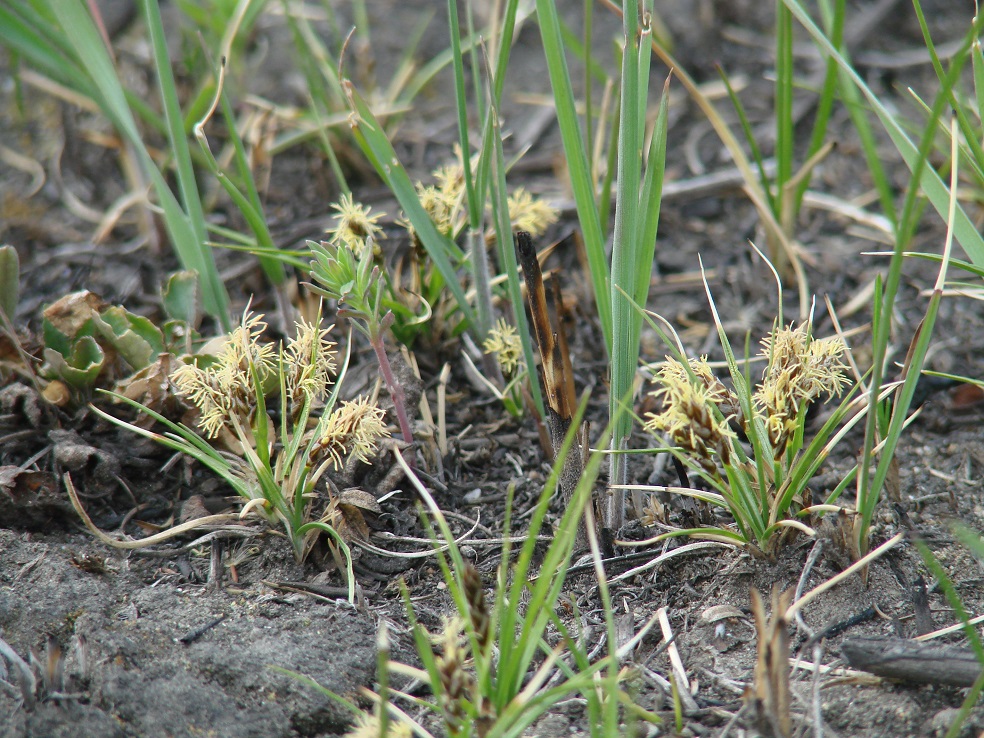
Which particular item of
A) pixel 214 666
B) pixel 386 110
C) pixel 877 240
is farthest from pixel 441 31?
pixel 214 666

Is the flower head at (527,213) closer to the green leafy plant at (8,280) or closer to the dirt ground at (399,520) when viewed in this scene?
the dirt ground at (399,520)

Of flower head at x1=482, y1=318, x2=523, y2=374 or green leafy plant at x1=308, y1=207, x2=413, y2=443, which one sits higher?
green leafy plant at x1=308, y1=207, x2=413, y2=443

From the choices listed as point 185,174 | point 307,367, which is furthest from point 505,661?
point 185,174

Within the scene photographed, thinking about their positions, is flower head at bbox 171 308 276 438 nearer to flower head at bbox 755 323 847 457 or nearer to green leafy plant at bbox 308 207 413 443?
green leafy plant at bbox 308 207 413 443

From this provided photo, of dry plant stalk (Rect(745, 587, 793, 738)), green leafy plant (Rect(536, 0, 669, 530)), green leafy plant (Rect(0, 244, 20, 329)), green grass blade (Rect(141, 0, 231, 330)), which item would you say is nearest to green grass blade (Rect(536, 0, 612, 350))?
green leafy plant (Rect(536, 0, 669, 530))

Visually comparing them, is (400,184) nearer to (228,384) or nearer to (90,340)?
(228,384)
